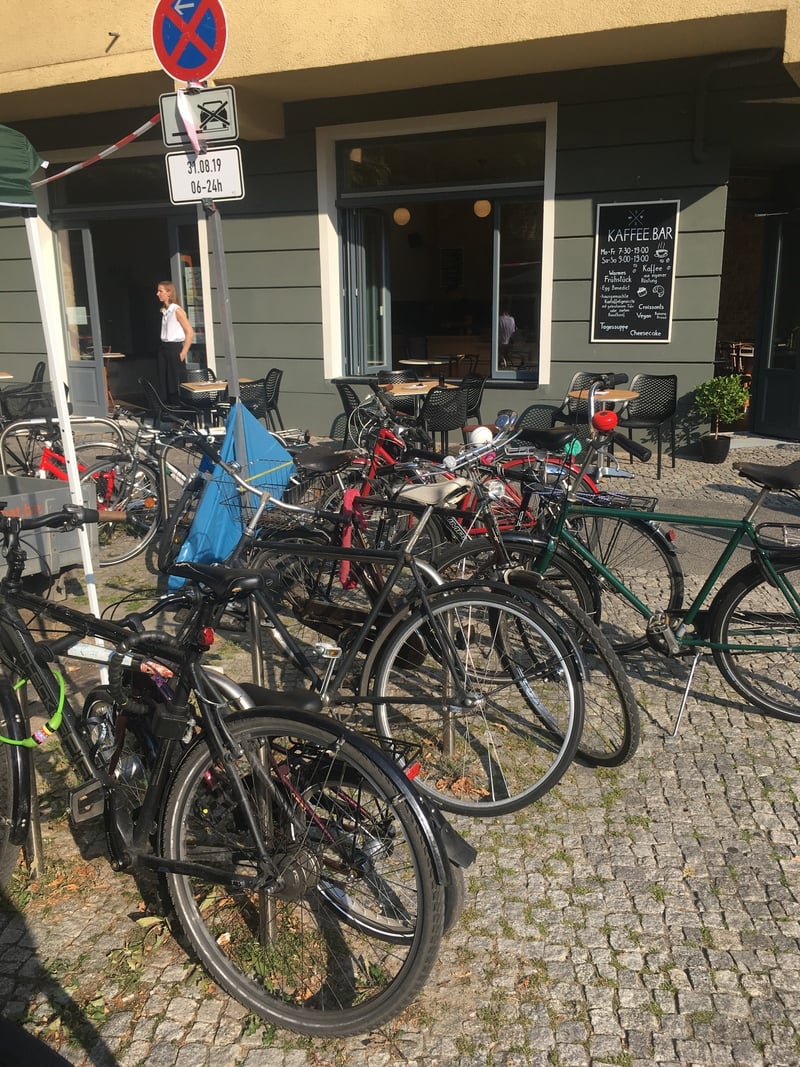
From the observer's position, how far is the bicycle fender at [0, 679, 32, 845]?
2654 mm

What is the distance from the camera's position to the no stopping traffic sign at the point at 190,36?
4340 millimetres

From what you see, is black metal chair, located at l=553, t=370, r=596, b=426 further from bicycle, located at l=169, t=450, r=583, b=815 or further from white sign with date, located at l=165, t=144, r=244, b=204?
bicycle, located at l=169, t=450, r=583, b=815

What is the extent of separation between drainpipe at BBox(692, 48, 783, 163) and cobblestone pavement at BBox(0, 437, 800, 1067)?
6.78 m

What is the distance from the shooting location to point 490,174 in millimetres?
9570

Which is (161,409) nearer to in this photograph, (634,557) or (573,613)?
(634,557)

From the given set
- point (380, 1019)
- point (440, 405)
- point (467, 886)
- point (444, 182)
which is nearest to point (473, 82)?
point (444, 182)

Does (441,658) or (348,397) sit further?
(348,397)

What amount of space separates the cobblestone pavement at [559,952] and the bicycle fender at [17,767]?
0.31 m

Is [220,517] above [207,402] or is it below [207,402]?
below

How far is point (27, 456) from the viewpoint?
7.36m

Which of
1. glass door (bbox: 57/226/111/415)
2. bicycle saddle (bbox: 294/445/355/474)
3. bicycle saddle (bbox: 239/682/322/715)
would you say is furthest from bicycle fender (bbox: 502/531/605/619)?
glass door (bbox: 57/226/111/415)

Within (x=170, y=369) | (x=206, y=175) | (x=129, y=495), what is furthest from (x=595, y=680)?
(x=170, y=369)

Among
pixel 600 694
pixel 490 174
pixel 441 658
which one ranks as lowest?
pixel 600 694

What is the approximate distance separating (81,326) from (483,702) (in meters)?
11.1
